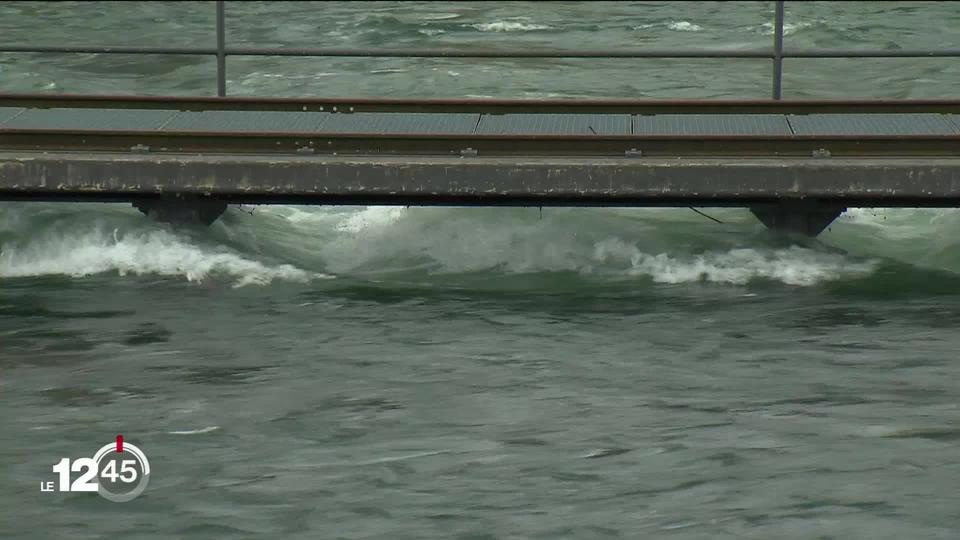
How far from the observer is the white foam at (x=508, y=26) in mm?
31031

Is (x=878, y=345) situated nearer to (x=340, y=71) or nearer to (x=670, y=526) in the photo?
(x=670, y=526)

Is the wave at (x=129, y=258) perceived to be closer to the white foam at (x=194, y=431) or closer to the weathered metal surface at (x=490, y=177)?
the weathered metal surface at (x=490, y=177)

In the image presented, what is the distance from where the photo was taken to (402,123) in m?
11.5

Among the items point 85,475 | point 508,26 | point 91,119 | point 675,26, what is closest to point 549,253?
point 91,119

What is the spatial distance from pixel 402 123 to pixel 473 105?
52 cm

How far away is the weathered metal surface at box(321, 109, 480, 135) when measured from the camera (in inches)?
444

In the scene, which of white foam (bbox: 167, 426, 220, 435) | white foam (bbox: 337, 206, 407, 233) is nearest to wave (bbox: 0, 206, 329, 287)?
white foam (bbox: 337, 206, 407, 233)

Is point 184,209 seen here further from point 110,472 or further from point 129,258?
point 110,472

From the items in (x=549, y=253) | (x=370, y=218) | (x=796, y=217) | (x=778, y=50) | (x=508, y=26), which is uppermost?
(x=778, y=50)

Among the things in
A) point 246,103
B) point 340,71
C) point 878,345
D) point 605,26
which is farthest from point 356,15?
point 878,345

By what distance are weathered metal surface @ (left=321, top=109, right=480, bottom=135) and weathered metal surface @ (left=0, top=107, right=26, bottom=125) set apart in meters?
1.99

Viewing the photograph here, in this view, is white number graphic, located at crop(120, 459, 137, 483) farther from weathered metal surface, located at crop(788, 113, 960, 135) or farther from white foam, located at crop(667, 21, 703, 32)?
white foam, located at crop(667, 21, 703, 32)

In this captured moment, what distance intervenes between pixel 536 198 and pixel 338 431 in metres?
3.20

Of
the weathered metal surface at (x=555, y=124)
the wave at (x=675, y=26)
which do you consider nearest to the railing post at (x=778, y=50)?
the weathered metal surface at (x=555, y=124)
